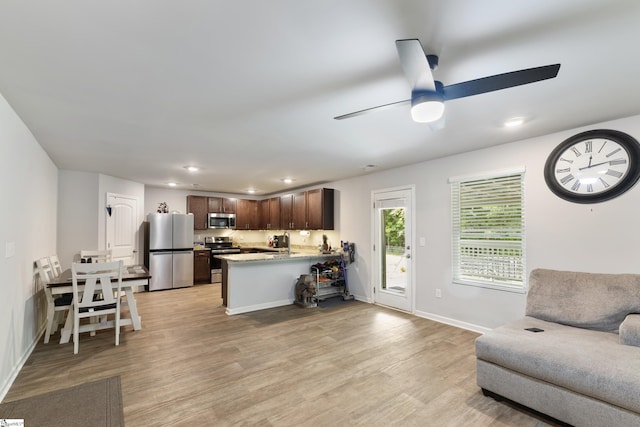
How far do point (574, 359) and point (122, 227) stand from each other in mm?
7220

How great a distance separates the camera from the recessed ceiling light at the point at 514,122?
9.48 feet

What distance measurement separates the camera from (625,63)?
6.31 ft

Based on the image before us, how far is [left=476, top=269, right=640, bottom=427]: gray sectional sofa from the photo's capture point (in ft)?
6.13

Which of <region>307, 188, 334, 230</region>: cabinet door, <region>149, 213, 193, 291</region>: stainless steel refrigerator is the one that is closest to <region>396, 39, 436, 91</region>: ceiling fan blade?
<region>307, 188, 334, 230</region>: cabinet door

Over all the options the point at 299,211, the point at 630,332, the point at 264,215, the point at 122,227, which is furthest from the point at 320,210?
the point at 630,332

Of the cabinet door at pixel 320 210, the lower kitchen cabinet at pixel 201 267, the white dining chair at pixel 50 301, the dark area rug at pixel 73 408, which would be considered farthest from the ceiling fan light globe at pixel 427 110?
the lower kitchen cabinet at pixel 201 267

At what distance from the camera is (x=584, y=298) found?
2.76m

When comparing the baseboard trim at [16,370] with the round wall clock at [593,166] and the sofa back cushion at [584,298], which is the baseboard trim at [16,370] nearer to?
→ the sofa back cushion at [584,298]

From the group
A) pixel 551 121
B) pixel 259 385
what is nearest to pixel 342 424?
pixel 259 385

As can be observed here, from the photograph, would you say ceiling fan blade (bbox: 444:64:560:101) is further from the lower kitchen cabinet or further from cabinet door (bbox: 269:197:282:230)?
the lower kitchen cabinet

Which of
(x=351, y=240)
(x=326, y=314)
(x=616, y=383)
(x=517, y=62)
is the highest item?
(x=517, y=62)

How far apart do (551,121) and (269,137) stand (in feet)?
9.66

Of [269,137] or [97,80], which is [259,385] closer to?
[269,137]

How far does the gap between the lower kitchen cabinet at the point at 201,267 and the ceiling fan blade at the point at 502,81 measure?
22.8ft
